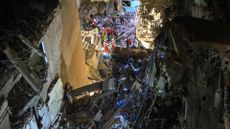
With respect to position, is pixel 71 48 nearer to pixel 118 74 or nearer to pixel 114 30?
pixel 118 74

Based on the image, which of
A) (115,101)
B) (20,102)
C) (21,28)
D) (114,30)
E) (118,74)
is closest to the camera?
(20,102)

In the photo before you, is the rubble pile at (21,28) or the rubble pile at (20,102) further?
the rubble pile at (20,102)

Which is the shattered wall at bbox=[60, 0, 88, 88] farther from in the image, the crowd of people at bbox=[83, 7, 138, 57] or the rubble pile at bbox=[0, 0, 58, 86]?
the crowd of people at bbox=[83, 7, 138, 57]

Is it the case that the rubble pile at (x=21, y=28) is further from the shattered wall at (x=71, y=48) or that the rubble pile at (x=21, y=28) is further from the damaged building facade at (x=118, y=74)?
the shattered wall at (x=71, y=48)

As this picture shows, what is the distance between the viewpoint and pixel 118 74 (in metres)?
21.7

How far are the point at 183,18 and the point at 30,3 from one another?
27.4ft

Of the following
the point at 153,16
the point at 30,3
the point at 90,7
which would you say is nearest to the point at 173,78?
the point at 30,3

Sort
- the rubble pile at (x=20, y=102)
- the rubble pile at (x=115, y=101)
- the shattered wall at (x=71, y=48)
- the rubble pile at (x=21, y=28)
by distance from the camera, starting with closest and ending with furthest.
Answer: the rubble pile at (x=21, y=28) → the rubble pile at (x=20, y=102) → the rubble pile at (x=115, y=101) → the shattered wall at (x=71, y=48)

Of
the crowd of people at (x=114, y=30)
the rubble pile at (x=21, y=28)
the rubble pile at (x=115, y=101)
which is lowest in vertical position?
the crowd of people at (x=114, y=30)

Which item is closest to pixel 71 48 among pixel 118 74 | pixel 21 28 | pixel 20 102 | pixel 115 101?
pixel 118 74

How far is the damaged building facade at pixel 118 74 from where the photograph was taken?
12.1 m

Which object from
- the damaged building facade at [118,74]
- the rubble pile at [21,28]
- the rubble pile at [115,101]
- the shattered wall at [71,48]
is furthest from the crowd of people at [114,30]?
the rubble pile at [21,28]

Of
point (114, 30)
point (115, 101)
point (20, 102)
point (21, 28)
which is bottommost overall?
point (114, 30)

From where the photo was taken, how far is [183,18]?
45.4ft
